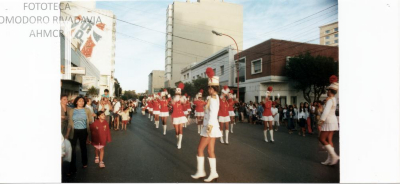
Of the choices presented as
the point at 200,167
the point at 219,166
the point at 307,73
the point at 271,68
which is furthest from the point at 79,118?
the point at 271,68

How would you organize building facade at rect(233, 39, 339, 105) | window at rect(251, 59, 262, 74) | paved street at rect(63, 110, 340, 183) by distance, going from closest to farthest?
paved street at rect(63, 110, 340, 183), building facade at rect(233, 39, 339, 105), window at rect(251, 59, 262, 74)

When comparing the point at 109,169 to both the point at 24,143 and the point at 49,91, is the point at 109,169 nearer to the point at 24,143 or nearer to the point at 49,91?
the point at 24,143

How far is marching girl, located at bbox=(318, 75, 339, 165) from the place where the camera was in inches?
183

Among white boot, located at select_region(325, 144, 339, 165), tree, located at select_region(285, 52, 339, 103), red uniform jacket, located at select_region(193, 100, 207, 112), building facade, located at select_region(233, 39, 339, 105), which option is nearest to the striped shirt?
white boot, located at select_region(325, 144, 339, 165)

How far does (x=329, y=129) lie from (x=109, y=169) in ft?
14.8

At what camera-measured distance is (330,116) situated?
4.70m

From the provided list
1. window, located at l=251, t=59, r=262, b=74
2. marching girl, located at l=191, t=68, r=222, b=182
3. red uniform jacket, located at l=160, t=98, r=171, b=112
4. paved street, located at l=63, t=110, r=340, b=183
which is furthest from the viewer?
window, located at l=251, t=59, r=262, b=74

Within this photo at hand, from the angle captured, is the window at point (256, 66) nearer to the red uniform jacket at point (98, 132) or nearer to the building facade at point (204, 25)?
the building facade at point (204, 25)

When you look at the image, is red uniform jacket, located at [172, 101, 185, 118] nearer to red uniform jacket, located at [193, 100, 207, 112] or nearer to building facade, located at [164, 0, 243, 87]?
red uniform jacket, located at [193, 100, 207, 112]

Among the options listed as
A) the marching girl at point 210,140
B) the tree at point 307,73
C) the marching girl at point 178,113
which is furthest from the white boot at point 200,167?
the tree at point 307,73

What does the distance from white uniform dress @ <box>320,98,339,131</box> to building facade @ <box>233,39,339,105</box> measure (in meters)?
10.5

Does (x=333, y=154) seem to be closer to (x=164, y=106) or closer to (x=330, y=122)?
(x=330, y=122)

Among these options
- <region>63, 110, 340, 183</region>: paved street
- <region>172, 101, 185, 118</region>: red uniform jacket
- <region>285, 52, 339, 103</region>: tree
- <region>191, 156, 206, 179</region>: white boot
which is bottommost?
<region>63, 110, 340, 183</region>: paved street
